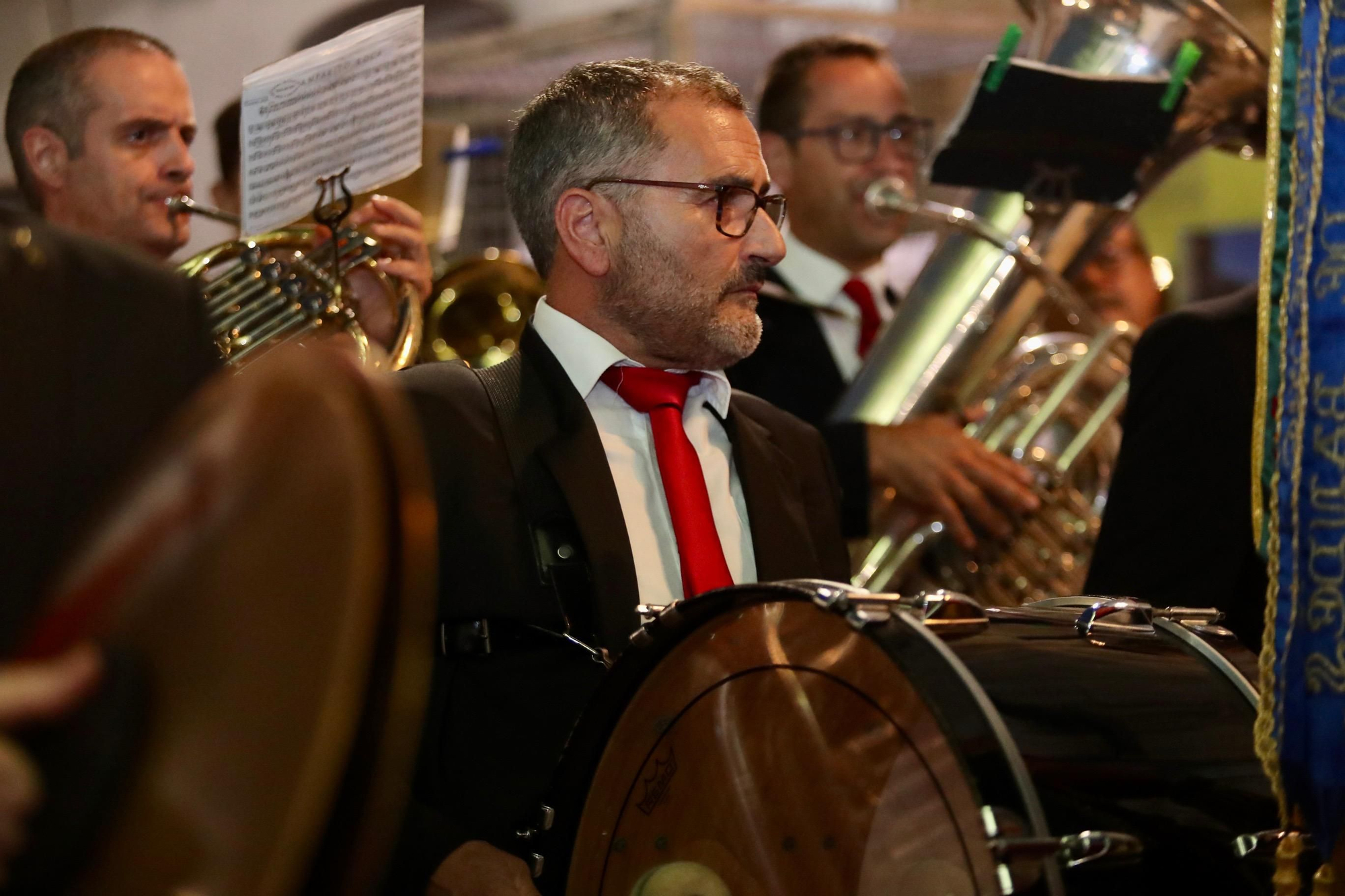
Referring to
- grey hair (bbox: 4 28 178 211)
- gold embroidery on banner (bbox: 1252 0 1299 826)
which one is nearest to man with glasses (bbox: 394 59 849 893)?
gold embroidery on banner (bbox: 1252 0 1299 826)

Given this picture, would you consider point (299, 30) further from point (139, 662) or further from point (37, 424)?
point (139, 662)

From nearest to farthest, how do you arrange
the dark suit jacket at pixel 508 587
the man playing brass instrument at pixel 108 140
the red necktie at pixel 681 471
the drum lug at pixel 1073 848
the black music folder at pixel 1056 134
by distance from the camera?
the drum lug at pixel 1073 848, the dark suit jacket at pixel 508 587, the red necktie at pixel 681 471, the man playing brass instrument at pixel 108 140, the black music folder at pixel 1056 134

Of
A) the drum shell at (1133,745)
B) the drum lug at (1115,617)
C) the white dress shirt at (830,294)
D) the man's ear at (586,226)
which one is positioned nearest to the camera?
the drum shell at (1133,745)

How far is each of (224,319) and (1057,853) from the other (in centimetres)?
165

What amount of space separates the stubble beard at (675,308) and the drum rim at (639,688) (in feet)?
2.11

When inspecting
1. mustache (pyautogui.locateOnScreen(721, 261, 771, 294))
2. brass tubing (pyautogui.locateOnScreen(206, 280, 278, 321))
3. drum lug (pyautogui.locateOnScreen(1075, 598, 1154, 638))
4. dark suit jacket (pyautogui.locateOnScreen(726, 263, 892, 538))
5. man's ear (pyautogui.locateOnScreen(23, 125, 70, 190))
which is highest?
man's ear (pyautogui.locateOnScreen(23, 125, 70, 190))

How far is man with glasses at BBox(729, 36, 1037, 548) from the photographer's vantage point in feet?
10.7

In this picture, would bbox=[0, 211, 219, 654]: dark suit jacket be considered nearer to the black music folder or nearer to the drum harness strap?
the drum harness strap

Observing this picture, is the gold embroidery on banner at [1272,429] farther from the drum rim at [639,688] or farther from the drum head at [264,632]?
the drum head at [264,632]

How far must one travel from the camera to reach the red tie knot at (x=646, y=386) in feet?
6.93

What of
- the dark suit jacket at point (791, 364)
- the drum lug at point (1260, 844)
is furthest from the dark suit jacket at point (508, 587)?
the dark suit jacket at point (791, 364)

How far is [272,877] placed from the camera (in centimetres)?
75

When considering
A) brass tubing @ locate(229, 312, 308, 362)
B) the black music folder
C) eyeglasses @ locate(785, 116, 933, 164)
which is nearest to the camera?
brass tubing @ locate(229, 312, 308, 362)

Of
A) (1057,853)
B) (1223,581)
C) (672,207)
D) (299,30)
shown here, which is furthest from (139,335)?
(299,30)
